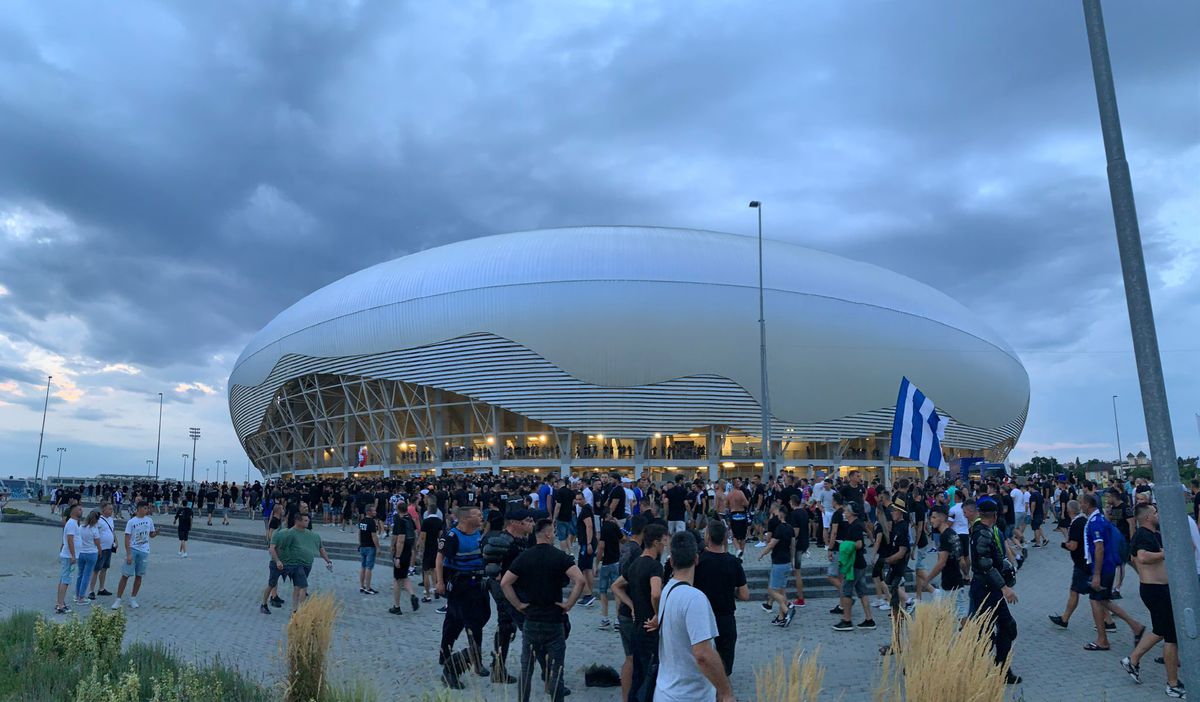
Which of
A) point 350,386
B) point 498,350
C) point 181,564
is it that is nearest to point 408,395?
point 350,386

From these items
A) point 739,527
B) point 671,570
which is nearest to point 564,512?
point 739,527

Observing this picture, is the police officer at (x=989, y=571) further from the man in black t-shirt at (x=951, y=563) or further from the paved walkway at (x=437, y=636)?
the paved walkway at (x=437, y=636)

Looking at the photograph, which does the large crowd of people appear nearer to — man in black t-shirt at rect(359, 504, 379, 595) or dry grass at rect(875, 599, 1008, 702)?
man in black t-shirt at rect(359, 504, 379, 595)

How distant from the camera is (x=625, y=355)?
1719 inches

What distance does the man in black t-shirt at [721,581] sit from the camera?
252 inches

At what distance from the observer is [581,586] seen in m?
6.74

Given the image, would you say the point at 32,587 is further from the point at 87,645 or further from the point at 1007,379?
the point at 1007,379

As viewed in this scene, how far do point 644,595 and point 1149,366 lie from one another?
12.7ft

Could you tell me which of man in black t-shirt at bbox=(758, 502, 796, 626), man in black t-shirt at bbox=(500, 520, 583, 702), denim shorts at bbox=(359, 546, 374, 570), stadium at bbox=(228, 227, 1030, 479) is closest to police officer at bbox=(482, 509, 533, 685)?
man in black t-shirt at bbox=(500, 520, 583, 702)

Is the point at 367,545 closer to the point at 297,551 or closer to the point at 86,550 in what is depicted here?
the point at 297,551

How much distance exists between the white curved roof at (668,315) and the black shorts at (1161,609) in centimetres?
3601

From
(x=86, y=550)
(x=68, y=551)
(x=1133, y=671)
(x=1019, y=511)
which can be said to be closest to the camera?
(x=1133, y=671)

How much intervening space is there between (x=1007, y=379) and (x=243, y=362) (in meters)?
54.8

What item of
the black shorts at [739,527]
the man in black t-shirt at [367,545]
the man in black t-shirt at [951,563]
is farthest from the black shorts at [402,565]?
the man in black t-shirt at [951,563]
